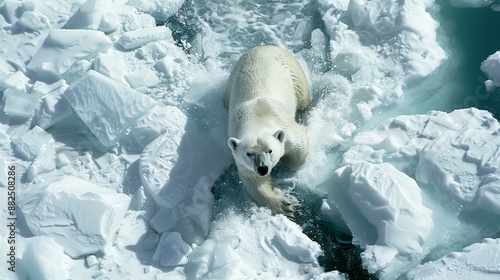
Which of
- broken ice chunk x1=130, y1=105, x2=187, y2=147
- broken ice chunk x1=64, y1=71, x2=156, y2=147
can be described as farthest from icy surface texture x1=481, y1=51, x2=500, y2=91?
broken ice chunk x1=64, y1=71, x2=156, y2=147

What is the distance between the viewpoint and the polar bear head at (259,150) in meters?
4.84

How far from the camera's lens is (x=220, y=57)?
22.1ft

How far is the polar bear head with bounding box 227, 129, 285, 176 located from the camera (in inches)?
191

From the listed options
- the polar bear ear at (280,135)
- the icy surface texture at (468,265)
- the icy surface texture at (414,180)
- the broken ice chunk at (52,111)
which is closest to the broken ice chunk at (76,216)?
the broken ice chunk at (52,111)

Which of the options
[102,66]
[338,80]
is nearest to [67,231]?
[102,66]

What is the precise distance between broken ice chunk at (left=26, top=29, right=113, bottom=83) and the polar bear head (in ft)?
6.99

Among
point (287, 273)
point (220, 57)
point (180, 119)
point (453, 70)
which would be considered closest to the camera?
point (287, 273)

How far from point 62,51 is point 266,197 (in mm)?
2635

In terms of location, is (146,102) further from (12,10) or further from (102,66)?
(12,10)

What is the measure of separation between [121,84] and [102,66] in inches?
18.1

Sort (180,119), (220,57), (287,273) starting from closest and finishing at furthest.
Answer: (287,273)
(180,119)
(220,57)

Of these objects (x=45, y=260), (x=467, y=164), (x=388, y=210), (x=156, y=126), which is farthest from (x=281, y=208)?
(x=45, y=260)

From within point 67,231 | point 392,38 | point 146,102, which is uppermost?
point 392,38

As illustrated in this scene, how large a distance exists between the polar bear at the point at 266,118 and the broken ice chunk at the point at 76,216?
1.08 meters
